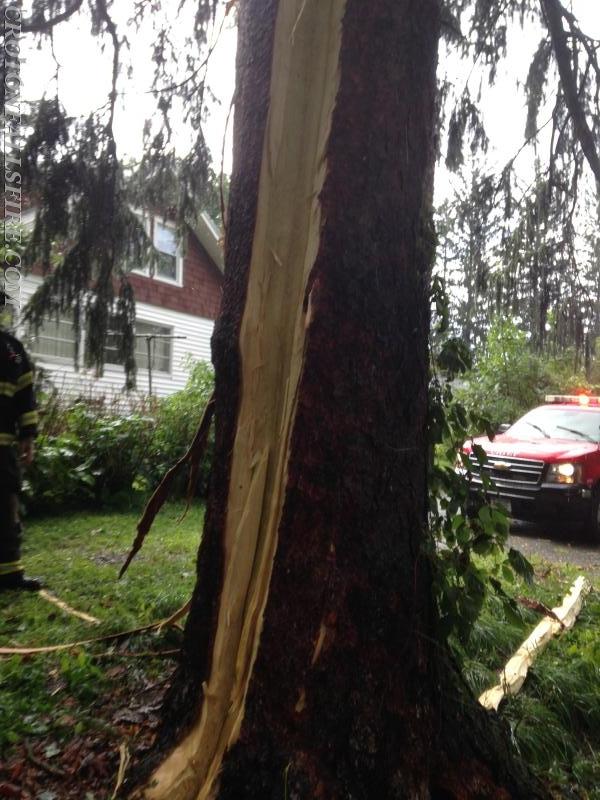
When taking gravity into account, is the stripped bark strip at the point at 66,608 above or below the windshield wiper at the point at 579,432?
below

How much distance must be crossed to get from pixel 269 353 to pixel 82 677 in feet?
5.57

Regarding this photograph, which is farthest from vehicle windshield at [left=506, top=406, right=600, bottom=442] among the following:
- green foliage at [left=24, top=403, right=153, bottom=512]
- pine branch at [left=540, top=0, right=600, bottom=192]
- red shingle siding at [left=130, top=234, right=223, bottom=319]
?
red shingle siding at [left=130, top=234, right=223, bottom=319]

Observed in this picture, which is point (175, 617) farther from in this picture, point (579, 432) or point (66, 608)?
point (579, 432)

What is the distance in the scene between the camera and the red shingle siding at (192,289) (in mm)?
16938

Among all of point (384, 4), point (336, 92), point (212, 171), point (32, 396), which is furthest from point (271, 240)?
point (212, 171)

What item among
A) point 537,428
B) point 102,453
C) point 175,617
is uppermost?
point 537,428

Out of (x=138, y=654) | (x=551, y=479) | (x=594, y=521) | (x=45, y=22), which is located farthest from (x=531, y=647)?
(x=45, y=22)

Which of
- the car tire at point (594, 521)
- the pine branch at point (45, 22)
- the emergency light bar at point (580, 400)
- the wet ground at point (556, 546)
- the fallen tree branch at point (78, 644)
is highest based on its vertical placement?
the pine branch at point (45, 22)

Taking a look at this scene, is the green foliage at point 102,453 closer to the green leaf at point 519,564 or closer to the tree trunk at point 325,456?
the tree trunk at point 325,456

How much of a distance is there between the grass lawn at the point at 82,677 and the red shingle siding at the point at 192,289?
12846 millimetres

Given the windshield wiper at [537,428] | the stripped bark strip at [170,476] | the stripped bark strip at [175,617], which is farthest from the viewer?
the windshield wiper at [537,428]

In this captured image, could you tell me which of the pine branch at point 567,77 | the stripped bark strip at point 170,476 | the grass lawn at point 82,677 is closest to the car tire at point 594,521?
the pine branch at point 567,77

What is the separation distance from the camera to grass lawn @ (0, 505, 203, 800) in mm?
2078

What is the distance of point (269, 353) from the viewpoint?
6.56ft
